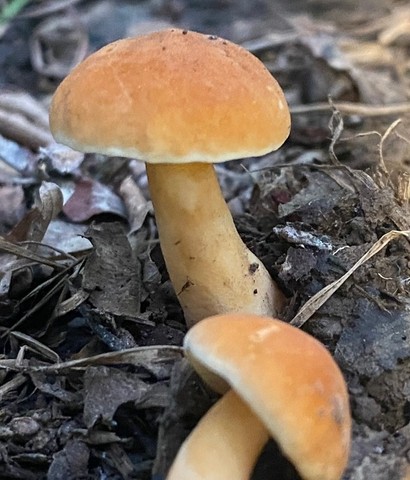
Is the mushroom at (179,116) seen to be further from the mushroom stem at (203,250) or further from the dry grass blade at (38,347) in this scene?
the dry grass blade at (38,347)

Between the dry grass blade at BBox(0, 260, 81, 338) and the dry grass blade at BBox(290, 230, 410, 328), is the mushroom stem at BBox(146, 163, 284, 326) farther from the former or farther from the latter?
the dry grass blade at BBox(0, 260, 81, 338)

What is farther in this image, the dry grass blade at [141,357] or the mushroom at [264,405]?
the dry grass blade at [141,357]

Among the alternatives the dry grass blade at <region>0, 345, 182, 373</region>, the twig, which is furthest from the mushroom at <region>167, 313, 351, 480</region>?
the twig

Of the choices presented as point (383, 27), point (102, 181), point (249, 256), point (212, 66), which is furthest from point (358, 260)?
point (383, 27)

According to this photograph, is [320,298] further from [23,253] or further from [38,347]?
[23,253]

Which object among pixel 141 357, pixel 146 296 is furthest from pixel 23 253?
pixel 141 357

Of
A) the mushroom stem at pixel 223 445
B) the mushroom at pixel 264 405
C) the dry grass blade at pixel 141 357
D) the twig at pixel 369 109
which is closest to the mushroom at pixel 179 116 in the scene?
the dry grass blade at pixel 141 357

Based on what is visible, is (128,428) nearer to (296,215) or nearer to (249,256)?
(249,256)
